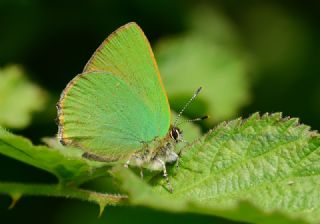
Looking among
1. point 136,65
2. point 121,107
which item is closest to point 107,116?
point 121,107

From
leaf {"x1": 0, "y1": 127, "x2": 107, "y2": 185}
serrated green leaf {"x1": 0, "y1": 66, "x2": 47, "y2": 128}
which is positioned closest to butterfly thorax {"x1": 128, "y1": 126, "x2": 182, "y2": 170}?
leaf {"x1": 0, "y1": 127, "x2": 107, "y2": 185}

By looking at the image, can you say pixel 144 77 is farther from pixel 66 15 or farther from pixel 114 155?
pixel 66 15

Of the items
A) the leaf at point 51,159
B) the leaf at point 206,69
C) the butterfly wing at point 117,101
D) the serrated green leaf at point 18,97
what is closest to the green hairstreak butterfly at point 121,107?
the butterfly wing at point 117,101

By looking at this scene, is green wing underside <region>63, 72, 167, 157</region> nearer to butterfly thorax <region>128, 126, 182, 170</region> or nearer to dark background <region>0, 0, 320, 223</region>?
butterfly thorax <region>128, 126, 182, 170</region>

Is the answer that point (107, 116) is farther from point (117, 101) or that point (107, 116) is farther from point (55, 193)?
point (55, 193)

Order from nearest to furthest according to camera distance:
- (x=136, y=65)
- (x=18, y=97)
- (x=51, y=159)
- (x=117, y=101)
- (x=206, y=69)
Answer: (x=51, y=159)
(x=136, y=65)
(x=117, y=101)
(x=18, y=97)
(x=206, y=69)
